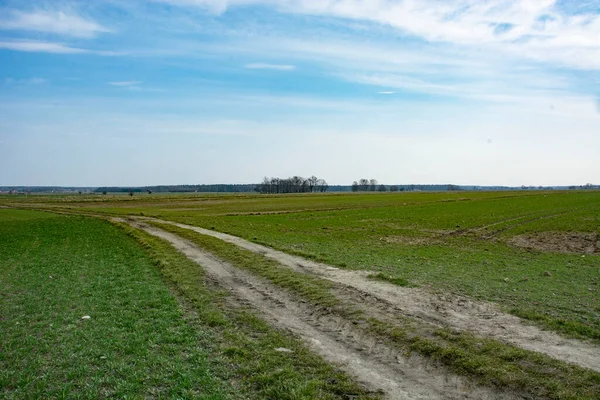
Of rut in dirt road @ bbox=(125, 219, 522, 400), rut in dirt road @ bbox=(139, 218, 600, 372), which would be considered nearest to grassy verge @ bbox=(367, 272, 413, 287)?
rut in dirt road @ bbox=(139, 218, 600, 372)

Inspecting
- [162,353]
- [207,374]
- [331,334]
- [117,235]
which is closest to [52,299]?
[162,353]

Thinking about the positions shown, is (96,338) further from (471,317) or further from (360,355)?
(471,317)

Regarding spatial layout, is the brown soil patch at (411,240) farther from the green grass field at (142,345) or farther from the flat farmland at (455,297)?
the green grass field at (142,345)

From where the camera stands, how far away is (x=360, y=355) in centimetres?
828

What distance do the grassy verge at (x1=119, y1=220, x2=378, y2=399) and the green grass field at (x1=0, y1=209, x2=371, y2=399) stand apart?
0.06 feet

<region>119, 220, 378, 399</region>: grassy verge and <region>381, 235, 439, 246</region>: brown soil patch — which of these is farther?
<region>381, 235, 439, 246</region>: brown soil patch

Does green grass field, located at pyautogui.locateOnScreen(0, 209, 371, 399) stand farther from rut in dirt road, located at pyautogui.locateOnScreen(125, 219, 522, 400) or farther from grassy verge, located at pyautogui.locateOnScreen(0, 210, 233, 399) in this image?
rut in dirt road, located at pyautogui.locateOnScreen(125, 219, 522, 400)

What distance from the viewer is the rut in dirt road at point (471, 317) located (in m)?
8.22

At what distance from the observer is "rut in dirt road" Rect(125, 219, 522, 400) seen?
6.84 m

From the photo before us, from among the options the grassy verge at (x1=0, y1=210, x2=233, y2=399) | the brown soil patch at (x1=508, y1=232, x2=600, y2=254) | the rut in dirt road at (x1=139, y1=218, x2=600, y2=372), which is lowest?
the brown soil patch at (x1=508, y1=232, x2=600, y2=254)

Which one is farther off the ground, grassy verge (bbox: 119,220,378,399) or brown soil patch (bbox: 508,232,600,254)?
grassy verge (bbox: 119,220,378,399)

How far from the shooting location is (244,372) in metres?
7.61

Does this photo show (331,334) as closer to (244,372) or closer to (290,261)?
(244,372)

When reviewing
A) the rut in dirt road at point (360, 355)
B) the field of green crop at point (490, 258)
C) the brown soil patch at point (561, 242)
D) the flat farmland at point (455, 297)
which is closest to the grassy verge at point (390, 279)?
the flat farmland at point (455, 297)
